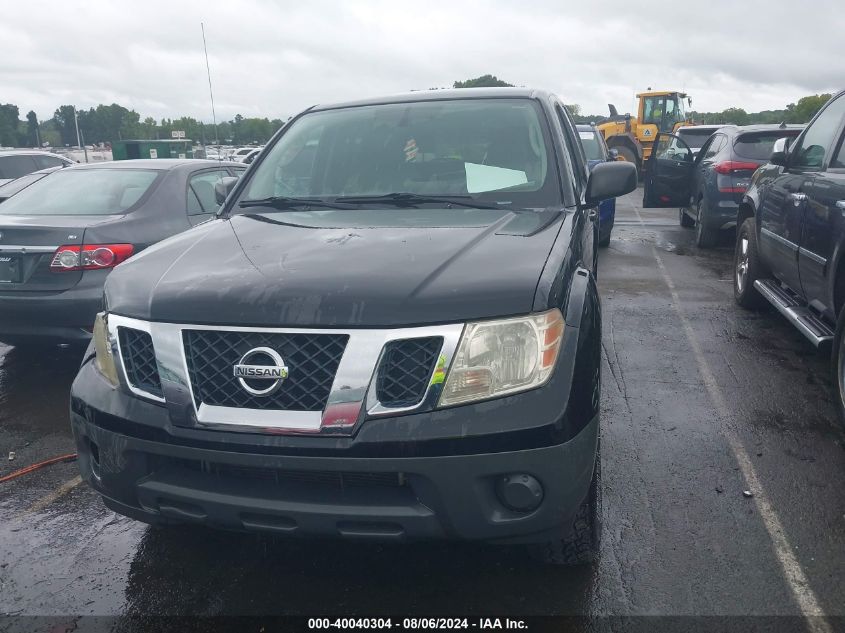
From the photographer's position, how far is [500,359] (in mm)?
2191

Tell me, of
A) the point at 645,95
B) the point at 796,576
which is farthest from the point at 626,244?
the point at 645,95

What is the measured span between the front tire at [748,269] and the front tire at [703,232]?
2924 mm

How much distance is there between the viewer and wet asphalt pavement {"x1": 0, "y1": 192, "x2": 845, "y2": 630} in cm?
261

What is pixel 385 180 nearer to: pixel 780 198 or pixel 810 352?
pixel 780 198

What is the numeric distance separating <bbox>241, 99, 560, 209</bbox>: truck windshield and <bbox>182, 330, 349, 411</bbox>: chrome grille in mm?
1382

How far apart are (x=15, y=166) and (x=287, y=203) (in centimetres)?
1105

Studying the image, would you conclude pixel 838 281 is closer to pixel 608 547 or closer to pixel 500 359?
pixel 608 547

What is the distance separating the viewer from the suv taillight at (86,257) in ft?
15.9

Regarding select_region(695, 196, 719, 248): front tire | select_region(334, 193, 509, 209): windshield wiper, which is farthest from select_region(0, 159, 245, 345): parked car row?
select_region(695, 196, 719, 248): front tire

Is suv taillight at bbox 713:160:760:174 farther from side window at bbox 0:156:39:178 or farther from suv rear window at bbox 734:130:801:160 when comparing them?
side window at bbox 0:156:39:178

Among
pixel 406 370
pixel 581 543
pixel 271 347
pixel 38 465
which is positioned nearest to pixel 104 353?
pixel 271 347

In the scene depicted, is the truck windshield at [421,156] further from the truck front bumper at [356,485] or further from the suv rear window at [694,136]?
the suv rear window at [694,136]

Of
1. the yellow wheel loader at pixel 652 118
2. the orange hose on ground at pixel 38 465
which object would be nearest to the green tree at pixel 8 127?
the yellow wheel loader at pixel 652 118

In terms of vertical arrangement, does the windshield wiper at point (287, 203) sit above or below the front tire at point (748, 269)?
above
